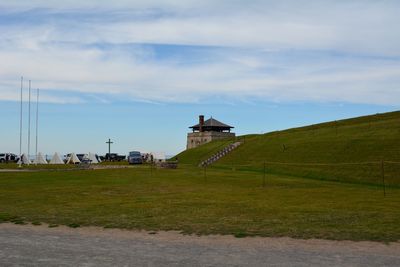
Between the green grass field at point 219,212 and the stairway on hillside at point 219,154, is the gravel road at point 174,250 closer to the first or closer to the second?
the green grass field at point 219,212

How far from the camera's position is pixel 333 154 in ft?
159

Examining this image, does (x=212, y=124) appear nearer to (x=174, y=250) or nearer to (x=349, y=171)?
(x=349, y=171)

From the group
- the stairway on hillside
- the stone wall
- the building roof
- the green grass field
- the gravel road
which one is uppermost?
the building roof

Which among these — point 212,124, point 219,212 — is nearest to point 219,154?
point 212,124

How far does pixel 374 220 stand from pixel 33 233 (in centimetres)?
1043

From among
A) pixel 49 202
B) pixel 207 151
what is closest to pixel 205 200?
pixel 49 202

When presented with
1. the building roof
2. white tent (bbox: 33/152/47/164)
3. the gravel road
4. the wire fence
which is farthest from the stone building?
the gravel road

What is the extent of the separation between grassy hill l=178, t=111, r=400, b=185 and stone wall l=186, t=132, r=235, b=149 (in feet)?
105

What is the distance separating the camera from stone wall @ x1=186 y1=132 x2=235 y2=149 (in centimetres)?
10506

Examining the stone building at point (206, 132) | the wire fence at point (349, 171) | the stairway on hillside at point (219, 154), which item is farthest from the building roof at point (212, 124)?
the wire fence at point (349, 171)

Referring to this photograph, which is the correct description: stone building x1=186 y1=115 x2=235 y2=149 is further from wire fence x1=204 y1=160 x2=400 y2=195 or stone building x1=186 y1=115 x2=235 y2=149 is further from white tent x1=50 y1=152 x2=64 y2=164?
wire fence x1=204 y1=160 x2=400 y2=195

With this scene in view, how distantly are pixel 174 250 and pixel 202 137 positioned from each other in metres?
95.6

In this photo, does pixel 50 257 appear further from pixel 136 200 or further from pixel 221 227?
pixel 136 200

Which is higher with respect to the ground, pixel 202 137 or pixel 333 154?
pixel 202 137
